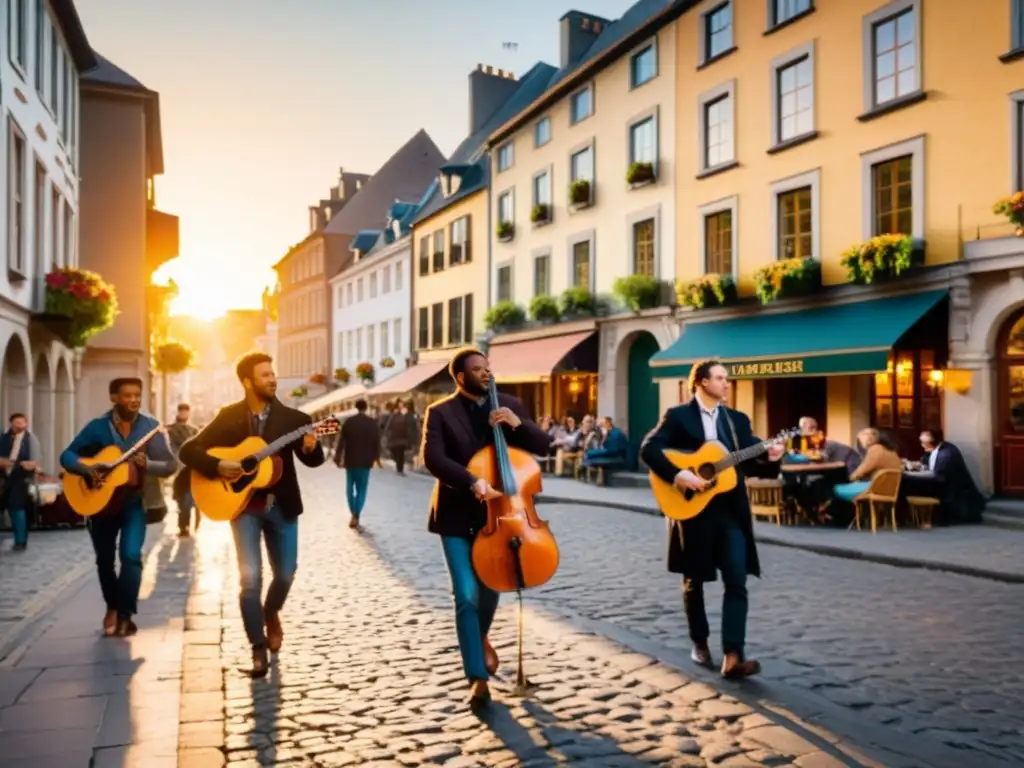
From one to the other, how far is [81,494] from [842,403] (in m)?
14.4

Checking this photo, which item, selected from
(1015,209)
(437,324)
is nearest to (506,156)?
(437,324)

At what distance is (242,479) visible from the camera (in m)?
5.80

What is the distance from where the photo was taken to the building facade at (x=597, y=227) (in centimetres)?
2330

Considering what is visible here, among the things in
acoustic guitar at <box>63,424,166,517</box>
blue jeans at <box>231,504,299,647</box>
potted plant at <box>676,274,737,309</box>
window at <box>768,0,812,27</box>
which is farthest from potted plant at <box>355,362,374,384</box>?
blue jeans at <box>231,504,299,647</box>

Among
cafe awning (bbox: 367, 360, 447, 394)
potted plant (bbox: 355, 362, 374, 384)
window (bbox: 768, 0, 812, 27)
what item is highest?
window (bbox: 768, 0, 812, 27)

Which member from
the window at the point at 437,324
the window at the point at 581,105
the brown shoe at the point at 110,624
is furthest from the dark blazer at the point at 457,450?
the window at the point at 437,324

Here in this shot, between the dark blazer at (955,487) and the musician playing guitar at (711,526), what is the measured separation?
9079 millimetres

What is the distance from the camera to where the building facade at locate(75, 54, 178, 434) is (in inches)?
1039

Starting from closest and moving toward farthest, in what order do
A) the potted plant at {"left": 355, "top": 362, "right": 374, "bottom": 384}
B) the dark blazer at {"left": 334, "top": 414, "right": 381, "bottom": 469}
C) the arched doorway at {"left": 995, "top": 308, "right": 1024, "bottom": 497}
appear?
the dark blazer at {"left": 334, "top": 414, "right": 381, "bottom": 469} < the arched doorway at {"left": 995, "top": 308, "right": 1024, "bottom": 497} < the potted plant at {"left": 355, "top": 362, "right": 374, "bottom": 384}

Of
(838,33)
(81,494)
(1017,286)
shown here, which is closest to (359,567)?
(81,494)

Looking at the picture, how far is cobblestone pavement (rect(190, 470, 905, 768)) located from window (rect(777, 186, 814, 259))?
13382mm

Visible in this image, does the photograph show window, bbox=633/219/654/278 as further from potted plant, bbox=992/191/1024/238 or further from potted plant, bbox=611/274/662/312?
potted plant, bbox=992/191/1024/238

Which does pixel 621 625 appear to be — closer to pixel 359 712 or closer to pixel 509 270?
pixel 359 712

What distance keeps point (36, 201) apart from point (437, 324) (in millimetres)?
21088
